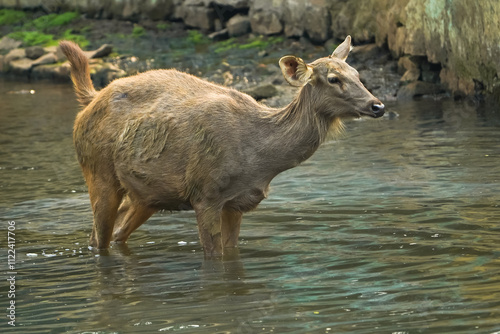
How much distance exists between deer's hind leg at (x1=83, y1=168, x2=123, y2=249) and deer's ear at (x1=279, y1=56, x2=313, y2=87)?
2.10 m

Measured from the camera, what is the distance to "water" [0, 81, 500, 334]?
6.77 meters

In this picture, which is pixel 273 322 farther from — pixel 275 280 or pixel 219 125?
pixel 219 125

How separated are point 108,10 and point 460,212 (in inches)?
957

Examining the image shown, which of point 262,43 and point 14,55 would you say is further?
point 14,55

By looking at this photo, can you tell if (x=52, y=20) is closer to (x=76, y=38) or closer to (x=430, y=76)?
(x=76, y=38)

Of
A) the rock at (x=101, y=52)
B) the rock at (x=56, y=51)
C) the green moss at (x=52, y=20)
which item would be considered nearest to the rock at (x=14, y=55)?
the rock at (x=56, y=51)

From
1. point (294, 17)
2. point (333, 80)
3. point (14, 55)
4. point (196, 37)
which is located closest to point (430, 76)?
point (294, 17)

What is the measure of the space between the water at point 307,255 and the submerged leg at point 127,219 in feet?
0.55

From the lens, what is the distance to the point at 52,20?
33438 millimetres

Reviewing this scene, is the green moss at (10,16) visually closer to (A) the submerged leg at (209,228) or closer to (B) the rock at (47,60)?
(B) the rock at (47,60)

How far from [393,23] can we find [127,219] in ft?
42.8

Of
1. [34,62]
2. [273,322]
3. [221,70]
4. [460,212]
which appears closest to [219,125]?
[273,322]

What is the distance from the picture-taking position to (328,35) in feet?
81.3

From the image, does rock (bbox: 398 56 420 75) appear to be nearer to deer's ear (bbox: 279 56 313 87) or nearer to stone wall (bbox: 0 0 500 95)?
stone wall (bbox: 0 0 500 95)
